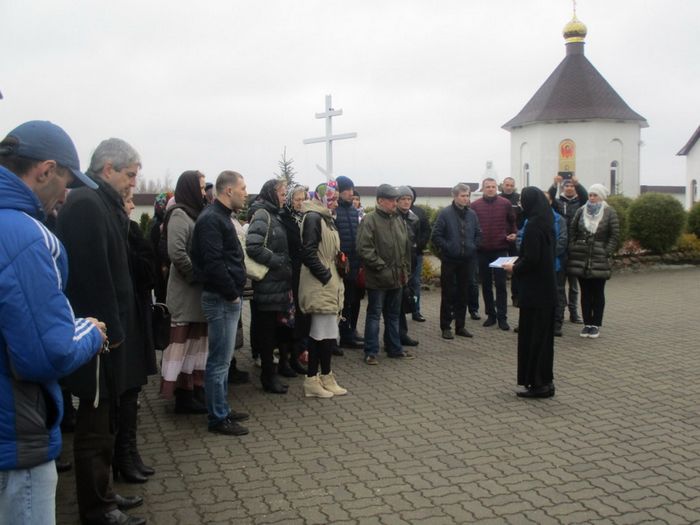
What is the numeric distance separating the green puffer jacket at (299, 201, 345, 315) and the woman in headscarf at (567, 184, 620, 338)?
4.13 metres

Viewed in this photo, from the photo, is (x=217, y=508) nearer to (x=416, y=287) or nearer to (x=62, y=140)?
(x=62, y=140)

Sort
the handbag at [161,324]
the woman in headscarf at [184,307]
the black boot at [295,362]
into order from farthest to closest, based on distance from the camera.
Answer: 1. the black boot at [295,362]
2. the woman in headscarf at [184,307]
3. the handbag at [161,324]

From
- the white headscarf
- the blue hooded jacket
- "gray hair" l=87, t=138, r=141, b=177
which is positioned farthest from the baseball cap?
the white headscarf

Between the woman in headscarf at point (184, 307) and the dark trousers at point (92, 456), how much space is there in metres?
2.17

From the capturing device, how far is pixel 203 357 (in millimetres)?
6371

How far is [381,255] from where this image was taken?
832cm

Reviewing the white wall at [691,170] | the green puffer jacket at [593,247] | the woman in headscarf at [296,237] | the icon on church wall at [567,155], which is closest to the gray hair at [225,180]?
the woman in headscarf at [296,237]

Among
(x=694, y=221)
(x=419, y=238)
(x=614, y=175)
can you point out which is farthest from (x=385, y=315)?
(x=614, y=175)

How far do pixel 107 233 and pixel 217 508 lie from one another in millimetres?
1763

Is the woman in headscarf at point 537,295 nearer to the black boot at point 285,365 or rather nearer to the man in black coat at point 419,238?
the black boot at point 285,365

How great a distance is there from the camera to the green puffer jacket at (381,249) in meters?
8.27

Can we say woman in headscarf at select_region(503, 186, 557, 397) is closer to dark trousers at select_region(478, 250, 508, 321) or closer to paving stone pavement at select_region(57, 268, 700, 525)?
paving stone pavement at select_region(57, 268, 700, 525)

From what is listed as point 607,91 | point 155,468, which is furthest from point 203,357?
point 607,91

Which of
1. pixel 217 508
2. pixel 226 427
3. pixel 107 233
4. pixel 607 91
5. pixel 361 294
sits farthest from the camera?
pixel 607 91
